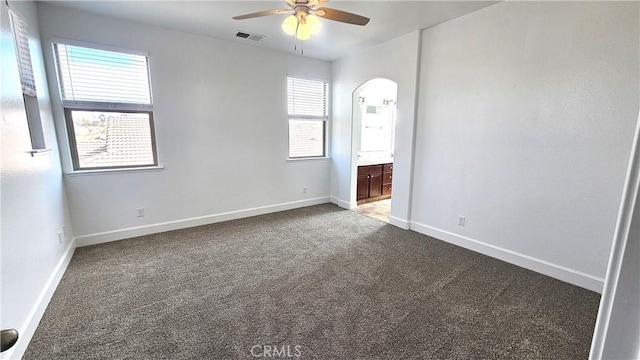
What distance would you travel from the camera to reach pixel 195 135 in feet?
13.1

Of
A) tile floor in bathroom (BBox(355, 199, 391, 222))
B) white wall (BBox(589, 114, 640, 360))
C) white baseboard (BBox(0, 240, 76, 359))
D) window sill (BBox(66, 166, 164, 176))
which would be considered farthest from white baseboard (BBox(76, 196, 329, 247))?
white wall (BBox(589, 114, 640, 360))

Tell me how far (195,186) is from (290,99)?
2.10 metres

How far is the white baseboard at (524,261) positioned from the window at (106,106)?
13.2 ft

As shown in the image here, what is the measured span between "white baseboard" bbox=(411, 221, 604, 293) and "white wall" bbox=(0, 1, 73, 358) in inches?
158

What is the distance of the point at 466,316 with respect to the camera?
2213 mm

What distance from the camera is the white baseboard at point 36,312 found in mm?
1768

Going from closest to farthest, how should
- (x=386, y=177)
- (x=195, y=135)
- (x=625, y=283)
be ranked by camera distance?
(x=625, y=283)
(x=195, y=135)
(x=386, y=177)

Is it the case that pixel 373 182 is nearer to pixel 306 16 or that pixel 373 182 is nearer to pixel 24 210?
pixel 306 16

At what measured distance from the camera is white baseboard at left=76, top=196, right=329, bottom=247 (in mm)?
3506

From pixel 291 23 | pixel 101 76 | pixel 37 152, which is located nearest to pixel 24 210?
pixel 37 152

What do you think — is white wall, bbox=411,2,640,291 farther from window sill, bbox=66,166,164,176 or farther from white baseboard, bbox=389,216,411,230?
window sill, bbox=66,166,164,176

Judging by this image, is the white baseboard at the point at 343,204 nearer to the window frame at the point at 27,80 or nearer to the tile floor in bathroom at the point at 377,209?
the tile floor in bathroom at the point at 377,209

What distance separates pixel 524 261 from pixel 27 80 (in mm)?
5068

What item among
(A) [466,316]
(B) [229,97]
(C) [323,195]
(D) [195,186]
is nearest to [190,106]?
(B) [229,97]
